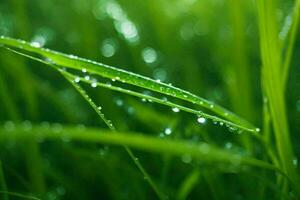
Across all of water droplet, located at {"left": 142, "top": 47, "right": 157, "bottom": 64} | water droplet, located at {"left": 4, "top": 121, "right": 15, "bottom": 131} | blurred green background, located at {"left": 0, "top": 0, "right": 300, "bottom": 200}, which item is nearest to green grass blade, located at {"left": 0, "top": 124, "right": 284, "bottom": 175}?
water droplet, located at {"left": 4, "top": 121, "right": 15, "bottom": 131}

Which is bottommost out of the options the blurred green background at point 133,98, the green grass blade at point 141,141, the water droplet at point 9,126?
the green grass blade at point 141,141

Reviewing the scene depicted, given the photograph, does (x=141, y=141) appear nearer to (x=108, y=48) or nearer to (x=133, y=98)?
(x=133, y=98)

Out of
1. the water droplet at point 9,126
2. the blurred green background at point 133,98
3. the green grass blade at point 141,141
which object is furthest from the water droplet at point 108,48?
the green grass blade at point 141,141

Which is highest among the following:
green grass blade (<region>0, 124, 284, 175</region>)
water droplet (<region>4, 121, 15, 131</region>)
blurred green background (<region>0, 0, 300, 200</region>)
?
blurred green background (<region>0, 0, 300, 200</region>)

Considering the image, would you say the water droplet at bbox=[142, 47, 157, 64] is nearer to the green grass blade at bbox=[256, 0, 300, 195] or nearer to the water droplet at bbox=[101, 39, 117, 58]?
the water droplet at bbox=[101, 39, 117, 58]

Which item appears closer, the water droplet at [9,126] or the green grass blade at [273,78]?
the water droplet at [9,126]

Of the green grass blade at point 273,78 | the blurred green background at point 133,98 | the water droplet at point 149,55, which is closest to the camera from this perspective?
the green grass blade at point 273,78

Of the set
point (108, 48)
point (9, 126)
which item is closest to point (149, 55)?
point (108, 48)

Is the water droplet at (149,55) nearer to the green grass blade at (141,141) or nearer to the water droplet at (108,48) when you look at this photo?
the water droplet at (108,48)
